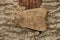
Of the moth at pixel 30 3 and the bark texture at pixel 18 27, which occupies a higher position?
the moth at pixel 30 3

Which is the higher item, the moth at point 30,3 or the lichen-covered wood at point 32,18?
the moth at point 30,3

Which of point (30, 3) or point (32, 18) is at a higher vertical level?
point (30, 3)

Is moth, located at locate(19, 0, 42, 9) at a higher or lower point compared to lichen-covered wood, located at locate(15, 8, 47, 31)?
higher

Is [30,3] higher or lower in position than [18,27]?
higher
